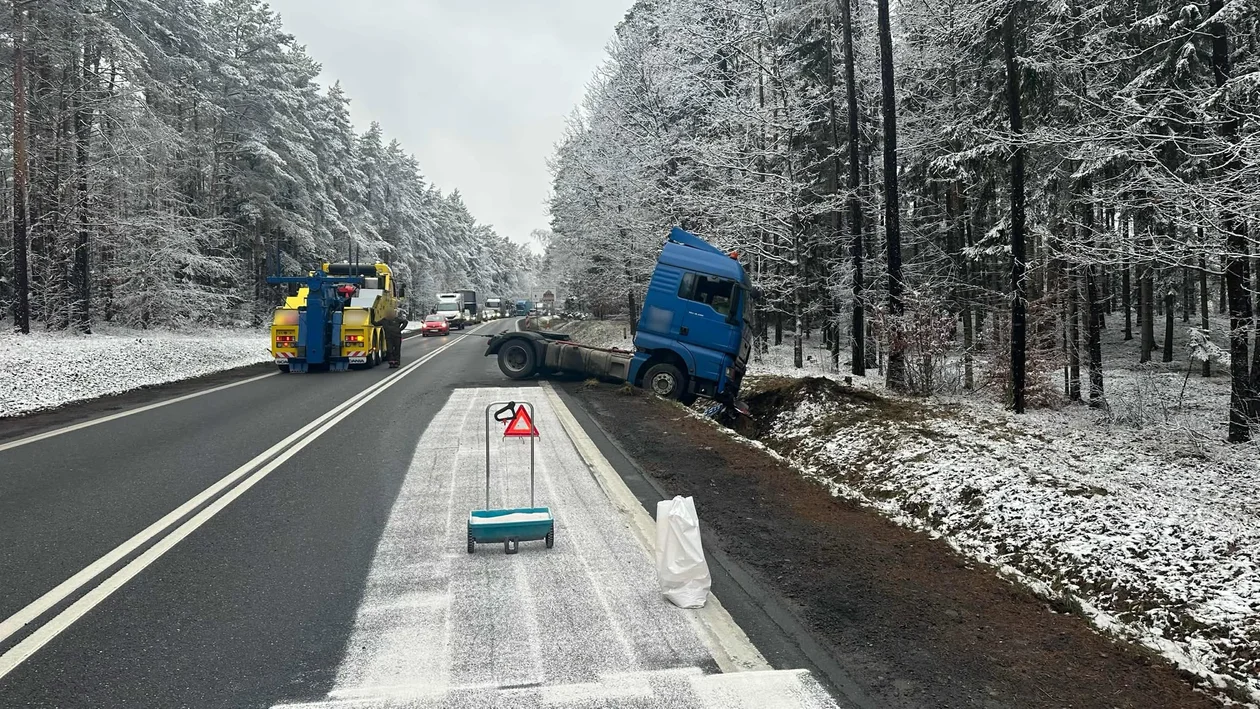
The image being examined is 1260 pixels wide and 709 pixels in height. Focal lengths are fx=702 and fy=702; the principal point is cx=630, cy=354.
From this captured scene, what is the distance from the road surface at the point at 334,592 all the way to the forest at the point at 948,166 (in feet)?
24.0

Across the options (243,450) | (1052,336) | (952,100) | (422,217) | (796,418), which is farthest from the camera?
(422,217)

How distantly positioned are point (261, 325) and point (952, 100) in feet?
121

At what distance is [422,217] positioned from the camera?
84.2 m

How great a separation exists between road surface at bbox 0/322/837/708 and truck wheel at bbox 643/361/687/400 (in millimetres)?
6645

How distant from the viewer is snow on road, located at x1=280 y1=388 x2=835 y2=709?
10.8 feet

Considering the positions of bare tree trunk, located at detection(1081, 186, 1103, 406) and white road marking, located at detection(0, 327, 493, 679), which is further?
bare tree trunk, located at detection(1081, 186, 1103, 406)

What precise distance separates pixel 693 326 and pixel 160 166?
24.6 meters

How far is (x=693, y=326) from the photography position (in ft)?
49.0

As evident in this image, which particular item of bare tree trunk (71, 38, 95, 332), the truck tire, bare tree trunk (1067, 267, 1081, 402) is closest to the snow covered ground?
bare tree trunk (1067, 267, 1081, 402)

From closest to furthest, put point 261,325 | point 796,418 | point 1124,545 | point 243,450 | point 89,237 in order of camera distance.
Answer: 1. point 1124,545
2. point 243,450
3. point 796,418
4. point 89,237
5. point 261,325

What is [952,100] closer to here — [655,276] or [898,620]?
[655,276]

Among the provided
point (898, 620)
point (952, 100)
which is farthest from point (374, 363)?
point (898, 620)

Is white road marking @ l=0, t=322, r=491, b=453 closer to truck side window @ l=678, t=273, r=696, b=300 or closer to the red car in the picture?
truck side window @ l=678, t=273, r=696, b=300

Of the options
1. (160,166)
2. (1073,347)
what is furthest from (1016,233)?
(160,166)
